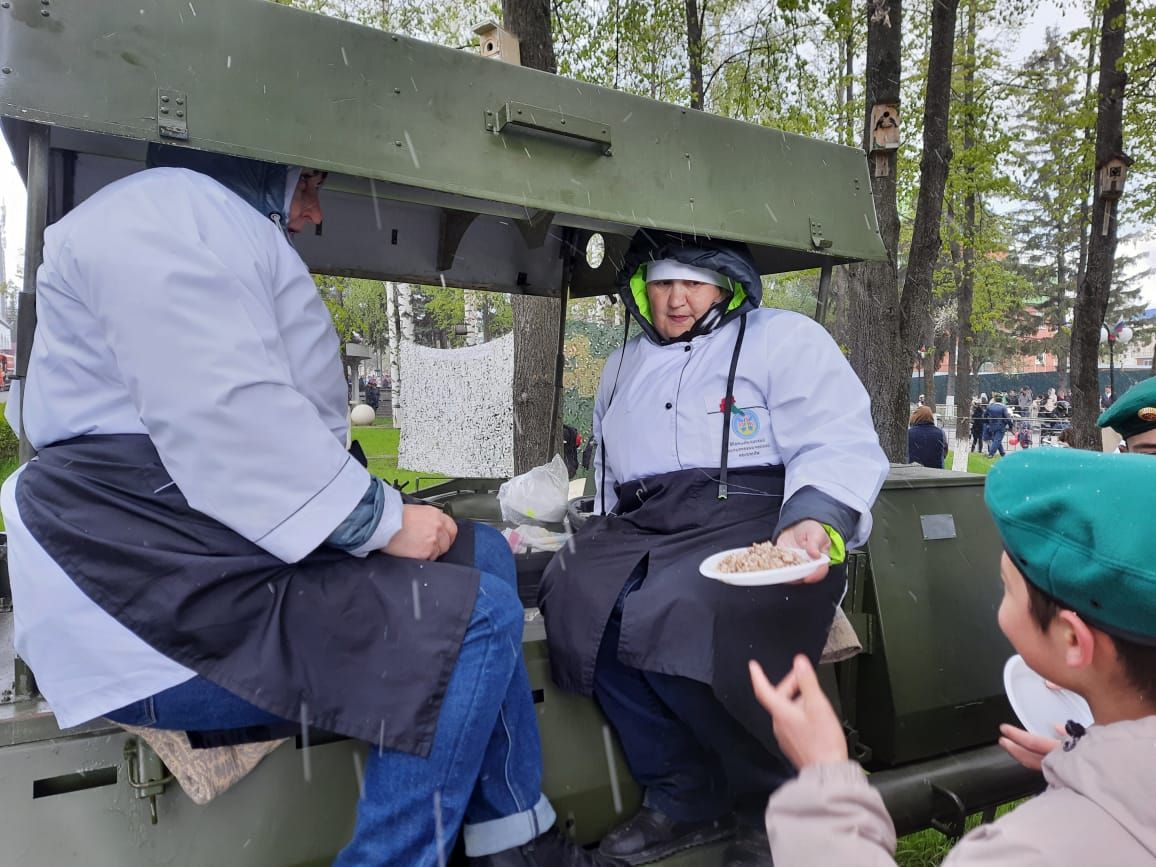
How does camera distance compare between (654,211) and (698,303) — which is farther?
(698,303)

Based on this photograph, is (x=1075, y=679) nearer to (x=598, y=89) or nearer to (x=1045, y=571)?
(x=1045, y=571)

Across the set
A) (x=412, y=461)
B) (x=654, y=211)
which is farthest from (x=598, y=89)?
(x=412, y=461)

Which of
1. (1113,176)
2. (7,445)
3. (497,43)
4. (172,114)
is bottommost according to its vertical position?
(7,445)

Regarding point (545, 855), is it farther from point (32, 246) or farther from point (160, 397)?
point (32, 246)

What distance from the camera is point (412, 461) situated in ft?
18.7

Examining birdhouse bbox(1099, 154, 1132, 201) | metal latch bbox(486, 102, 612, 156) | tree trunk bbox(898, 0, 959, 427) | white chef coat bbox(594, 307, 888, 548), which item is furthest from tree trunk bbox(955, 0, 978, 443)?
metal latch bbox(486, 102, 612, 156)

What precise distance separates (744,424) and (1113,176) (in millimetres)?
9448

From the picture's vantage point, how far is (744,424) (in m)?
2.63

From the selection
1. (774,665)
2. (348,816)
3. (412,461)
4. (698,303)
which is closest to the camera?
(348,816)

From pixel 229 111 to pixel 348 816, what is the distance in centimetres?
A: 158

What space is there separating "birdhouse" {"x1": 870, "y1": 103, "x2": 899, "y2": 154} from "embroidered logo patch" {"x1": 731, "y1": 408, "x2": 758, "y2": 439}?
5095mm

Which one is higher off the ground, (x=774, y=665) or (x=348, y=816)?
(x=774, y=665)

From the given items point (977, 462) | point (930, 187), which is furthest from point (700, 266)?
point (977, 462)

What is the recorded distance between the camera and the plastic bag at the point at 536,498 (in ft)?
11.3
